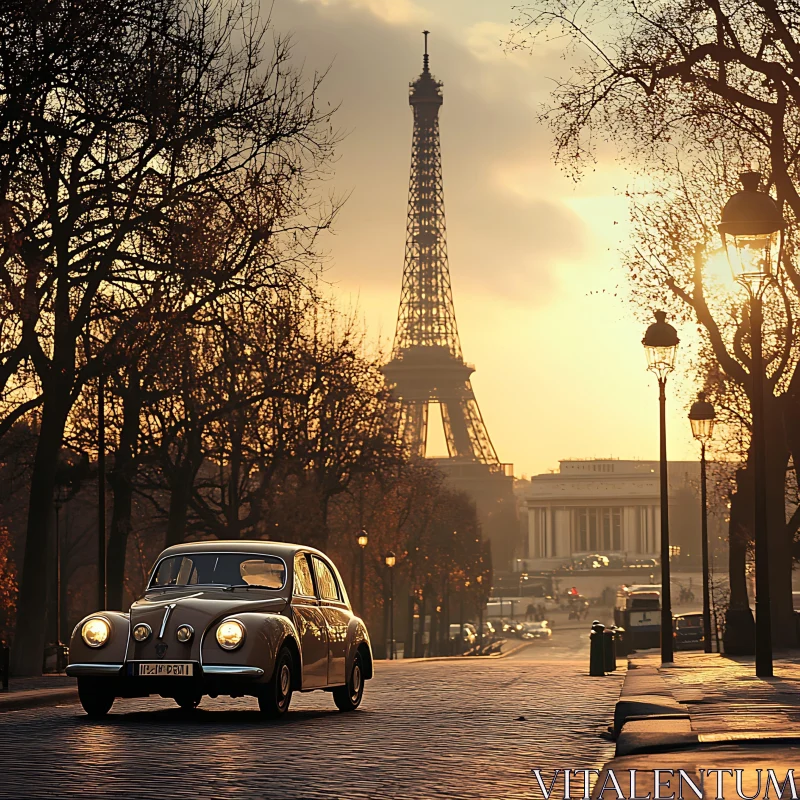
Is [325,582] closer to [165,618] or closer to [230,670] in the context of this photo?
[165,618]

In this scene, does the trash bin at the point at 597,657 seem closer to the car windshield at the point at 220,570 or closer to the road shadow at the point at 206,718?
the road shadow at the point at 206,718

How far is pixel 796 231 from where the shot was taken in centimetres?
2770

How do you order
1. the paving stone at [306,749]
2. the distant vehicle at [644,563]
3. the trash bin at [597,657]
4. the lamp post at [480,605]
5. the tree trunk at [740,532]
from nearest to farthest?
1. the paving stone at [306,749]
2. the trash bin at [597,657]
3. the tree trunk at [740,532]
4. the lamp post at [480,605]
5. the distant vehicle at [644,563]

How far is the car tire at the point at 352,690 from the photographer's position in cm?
1493

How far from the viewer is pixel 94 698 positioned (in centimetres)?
1334

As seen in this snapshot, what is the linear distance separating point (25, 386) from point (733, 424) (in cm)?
2270

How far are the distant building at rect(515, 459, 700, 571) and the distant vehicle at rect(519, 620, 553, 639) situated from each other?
59764 millimetres

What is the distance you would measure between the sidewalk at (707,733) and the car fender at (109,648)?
3951 mm

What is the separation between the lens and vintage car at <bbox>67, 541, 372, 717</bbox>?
41.8 feet

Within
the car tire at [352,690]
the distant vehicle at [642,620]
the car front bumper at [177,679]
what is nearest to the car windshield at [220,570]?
the car front bumper at [177,679]

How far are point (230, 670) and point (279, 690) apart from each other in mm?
799

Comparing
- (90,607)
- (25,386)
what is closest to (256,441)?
(25,386)

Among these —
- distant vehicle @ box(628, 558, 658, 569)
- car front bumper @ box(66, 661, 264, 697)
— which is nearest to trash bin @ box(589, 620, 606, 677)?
car front bumper @ box(66, 661, 264, 697)

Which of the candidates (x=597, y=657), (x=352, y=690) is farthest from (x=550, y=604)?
(x=352, y=690)
